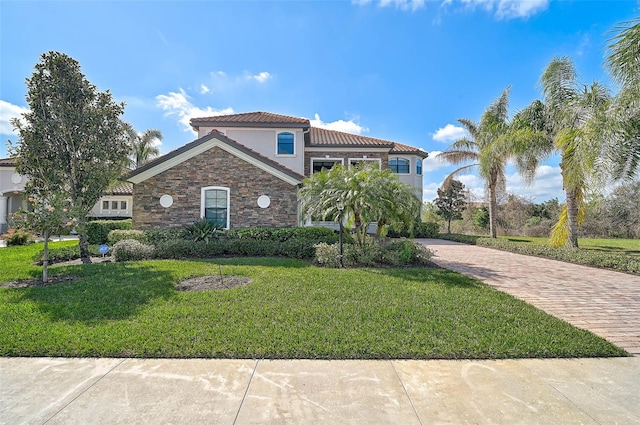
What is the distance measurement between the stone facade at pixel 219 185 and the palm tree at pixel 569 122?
12.4 m

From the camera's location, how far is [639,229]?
24.9 metres

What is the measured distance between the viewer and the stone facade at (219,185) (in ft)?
43.7

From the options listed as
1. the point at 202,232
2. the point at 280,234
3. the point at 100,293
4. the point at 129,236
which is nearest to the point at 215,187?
the point at 202,232

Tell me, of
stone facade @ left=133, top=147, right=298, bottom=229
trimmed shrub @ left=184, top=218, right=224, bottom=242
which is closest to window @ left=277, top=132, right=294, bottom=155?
stone facade @ left=133, top=147, right=298, bottom=229

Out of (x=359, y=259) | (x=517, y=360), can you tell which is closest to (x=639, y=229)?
(x=359, y=259)

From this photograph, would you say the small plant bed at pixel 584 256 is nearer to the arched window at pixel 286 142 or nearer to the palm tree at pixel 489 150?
the palm tree at pixel 489 150

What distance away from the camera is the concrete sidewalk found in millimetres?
3010

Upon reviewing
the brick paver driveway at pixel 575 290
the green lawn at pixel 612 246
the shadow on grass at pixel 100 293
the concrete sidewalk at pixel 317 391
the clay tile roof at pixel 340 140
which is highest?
the clay tile roof at pixel 340 140

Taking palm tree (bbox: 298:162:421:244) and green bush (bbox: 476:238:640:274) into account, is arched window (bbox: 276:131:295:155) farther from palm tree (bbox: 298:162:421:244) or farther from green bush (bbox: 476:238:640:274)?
green bush (bbox: 476:238:640:274)

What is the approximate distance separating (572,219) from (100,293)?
19.4 meters

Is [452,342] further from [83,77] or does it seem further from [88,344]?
[83,77]

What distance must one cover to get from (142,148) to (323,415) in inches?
1414

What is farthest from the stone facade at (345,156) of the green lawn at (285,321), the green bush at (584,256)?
the green lawn at (285,321)

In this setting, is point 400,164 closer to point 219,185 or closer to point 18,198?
point 219,185
